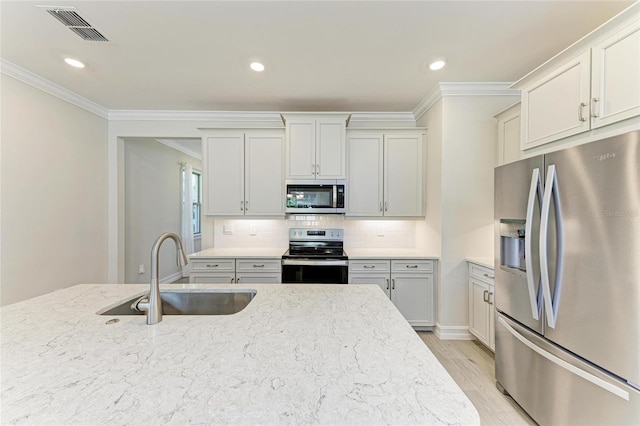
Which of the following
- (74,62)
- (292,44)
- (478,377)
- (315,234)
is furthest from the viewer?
(315,234)

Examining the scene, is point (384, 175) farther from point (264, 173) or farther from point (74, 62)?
point (74, 62)

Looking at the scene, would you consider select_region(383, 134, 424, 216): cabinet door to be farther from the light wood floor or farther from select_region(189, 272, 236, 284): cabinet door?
select_region(189, 272, 236, 284): cabinet door

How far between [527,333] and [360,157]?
2.31 metres

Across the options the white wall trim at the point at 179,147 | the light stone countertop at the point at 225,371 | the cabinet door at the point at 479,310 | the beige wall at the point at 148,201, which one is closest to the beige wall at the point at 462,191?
the cabinet door at the point at 479,310

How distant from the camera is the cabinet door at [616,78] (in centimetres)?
136

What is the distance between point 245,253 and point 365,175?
173 centimetres

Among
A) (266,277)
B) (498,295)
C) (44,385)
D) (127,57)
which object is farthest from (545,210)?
(127,57)

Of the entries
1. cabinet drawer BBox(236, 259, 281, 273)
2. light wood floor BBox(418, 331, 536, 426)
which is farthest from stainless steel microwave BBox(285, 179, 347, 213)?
light wood floor BBox(418, 331, 536, 426)

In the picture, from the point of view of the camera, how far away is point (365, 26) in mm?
1920

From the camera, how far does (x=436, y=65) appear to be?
7.97 feet

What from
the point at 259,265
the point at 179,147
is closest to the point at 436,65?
the point at 259,265

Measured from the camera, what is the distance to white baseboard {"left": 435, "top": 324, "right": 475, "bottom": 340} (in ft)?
9.57

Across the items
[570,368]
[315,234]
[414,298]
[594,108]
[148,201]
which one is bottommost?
[414,298]

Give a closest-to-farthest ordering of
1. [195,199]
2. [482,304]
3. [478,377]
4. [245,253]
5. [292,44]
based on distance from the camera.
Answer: [292,44] < [478,377] < [482,304] < [245,253] < [195,199]
